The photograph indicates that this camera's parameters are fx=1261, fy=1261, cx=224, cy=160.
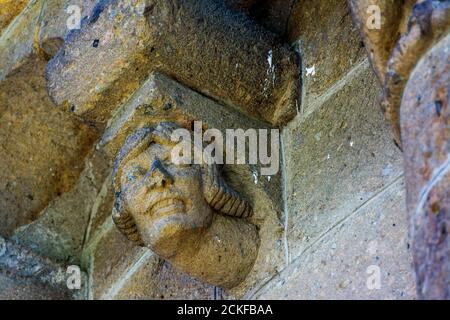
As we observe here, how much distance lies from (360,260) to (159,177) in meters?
0.44

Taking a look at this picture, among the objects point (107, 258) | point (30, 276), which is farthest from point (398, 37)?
point (30, 276)

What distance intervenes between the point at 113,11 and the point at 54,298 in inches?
31.9

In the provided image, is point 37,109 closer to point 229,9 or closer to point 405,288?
point 229,9

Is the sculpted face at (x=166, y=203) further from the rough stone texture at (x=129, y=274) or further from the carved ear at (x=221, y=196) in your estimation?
the rough stone texture at (x=129, y=274)

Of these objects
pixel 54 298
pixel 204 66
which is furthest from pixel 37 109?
pixel 204 66

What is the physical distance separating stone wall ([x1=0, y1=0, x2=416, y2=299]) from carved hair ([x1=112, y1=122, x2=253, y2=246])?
47 mm

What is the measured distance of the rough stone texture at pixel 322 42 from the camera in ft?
8.82

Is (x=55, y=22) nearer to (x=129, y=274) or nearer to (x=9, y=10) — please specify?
(x=9, y=10)

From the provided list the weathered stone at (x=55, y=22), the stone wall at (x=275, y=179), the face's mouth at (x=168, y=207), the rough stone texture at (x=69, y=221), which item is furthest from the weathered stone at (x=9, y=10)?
the face's mouth at (x=168, y=207)

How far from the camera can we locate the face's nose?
2477 mm

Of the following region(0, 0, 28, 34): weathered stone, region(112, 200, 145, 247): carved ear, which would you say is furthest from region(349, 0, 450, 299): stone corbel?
region(0, 0, 28, 34): weathered stone

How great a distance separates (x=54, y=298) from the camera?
3072 mm

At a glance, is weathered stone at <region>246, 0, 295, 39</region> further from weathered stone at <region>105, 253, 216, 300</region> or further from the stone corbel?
the stone corbel
